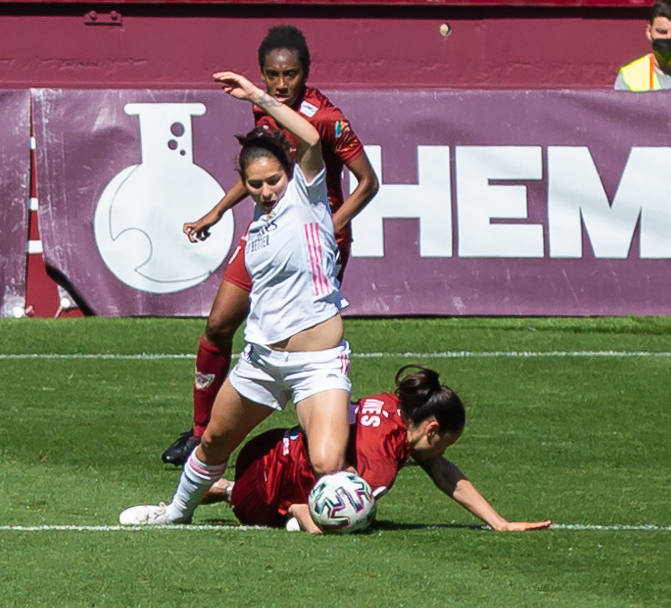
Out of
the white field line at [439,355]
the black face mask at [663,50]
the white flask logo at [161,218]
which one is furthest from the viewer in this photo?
the black face mask at [663,50]

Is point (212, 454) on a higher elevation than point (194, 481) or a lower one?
higher

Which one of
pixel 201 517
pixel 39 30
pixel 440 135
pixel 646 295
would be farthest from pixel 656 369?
pixel 39 30

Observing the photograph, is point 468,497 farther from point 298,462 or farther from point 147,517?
point 147,517

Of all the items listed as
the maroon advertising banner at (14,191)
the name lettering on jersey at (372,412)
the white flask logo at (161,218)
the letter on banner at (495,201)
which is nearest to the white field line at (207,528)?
the name lettering on jersey at (372,412)

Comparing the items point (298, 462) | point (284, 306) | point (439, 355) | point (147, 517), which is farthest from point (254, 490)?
point (439, 355)

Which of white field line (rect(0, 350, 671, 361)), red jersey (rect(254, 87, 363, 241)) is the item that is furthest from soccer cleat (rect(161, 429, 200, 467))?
white field line (rect(0, 350, 671, 361))

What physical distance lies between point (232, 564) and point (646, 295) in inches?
294

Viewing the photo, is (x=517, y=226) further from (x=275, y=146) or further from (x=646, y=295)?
(x=275, y=146)

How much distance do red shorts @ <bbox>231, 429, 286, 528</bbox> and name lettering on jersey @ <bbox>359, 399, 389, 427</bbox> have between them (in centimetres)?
35

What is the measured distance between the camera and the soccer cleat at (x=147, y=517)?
665cm

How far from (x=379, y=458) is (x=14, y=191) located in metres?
6.64

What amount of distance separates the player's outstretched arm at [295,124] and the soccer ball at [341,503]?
3.82 ft

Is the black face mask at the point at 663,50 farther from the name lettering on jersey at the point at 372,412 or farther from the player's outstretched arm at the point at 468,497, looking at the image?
the player's outstretched arm at the point at 468,497

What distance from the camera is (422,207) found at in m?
12.5
